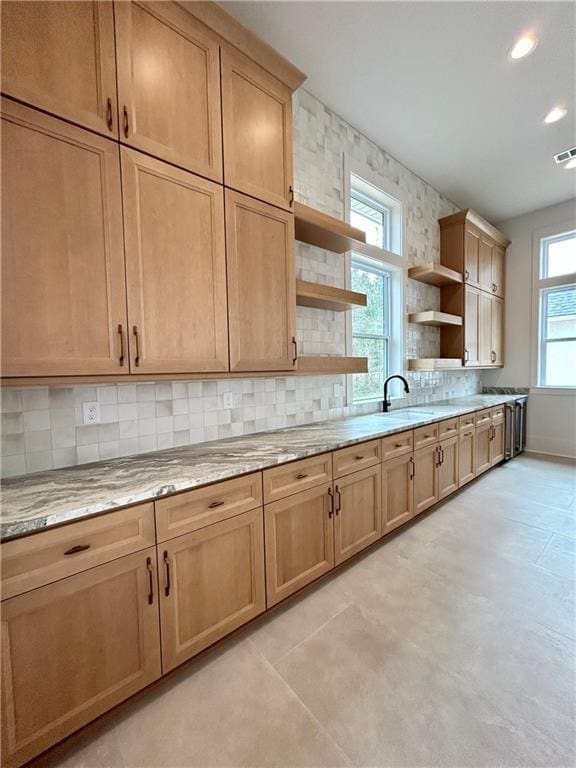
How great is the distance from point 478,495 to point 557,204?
4317 millimetres

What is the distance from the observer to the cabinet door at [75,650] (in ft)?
3.43

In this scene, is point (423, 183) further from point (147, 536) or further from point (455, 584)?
point (147, 536)

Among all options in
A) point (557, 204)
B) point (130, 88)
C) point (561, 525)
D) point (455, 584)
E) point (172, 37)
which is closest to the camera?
point (130, 88)

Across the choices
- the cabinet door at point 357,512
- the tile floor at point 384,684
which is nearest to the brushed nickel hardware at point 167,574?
the tile floor at point 384,684

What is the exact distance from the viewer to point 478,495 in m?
3.43

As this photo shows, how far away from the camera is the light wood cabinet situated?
1.38 meters

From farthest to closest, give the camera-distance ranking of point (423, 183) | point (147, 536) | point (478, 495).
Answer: point (423, 183) → point (478, 495) → point (147, 536)

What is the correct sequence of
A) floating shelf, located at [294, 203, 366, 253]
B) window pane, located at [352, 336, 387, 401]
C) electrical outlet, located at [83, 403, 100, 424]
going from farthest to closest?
window pane, located at [352, 336, 387, 401] < floating shelf, located at [294, 203, 366, 253] < electrical outlet, located at [83, 403, 100, 424]

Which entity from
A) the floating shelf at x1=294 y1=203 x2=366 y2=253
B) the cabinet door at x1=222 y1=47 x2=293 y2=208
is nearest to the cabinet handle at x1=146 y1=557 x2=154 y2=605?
the cabinet door at x1=222 y1=47 x2=293 y2=208

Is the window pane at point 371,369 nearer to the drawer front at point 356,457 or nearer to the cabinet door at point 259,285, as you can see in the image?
the drawer front at point 356,457

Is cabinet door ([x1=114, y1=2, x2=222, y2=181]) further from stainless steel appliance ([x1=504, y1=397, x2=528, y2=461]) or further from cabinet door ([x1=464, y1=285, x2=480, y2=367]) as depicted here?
stainless steel appliance ([x1=504, y1=397, x2=528, y2=461])

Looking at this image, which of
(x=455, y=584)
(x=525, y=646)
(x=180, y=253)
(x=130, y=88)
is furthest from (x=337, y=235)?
(x=525, y=646)

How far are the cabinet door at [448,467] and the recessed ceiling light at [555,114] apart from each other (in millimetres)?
2988

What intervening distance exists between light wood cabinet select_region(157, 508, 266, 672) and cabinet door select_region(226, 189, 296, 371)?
2.81 ft
